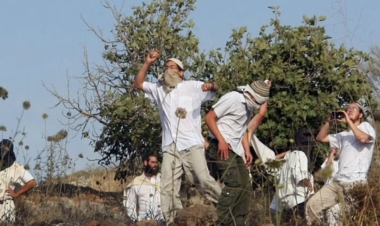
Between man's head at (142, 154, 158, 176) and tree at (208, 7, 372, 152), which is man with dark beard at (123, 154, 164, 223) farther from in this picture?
tree at (208, 7, 372, 152)

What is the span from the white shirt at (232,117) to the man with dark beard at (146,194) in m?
1.45

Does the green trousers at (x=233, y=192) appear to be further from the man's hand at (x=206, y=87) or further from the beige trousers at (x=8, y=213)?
the beige trousers at (x=8, y=213)

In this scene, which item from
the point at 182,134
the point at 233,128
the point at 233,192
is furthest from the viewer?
the point at 182,134

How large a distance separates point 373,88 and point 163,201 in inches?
201

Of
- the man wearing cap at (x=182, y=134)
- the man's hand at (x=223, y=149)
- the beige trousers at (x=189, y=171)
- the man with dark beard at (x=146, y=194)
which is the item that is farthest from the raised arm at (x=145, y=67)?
the man with dark beard at (x=146, y=194)

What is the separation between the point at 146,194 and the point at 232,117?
2.12 meters

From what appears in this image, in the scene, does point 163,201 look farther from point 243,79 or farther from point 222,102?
point 243,79

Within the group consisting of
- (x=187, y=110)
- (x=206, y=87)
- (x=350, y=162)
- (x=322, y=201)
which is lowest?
(x=322, y=201)

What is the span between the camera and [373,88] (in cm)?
1210

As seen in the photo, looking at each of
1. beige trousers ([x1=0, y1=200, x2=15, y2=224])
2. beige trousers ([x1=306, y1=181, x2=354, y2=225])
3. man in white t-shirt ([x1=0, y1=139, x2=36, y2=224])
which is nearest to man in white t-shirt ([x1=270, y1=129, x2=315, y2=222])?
beige trousers ([x1=306, y1=181, x2=354, y2=225])

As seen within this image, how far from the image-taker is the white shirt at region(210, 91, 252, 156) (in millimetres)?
7926

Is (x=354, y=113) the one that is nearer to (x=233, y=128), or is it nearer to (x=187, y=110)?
(x=233, y=128)

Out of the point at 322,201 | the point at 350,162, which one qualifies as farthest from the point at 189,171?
the point at 350,162

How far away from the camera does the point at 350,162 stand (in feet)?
26.1
